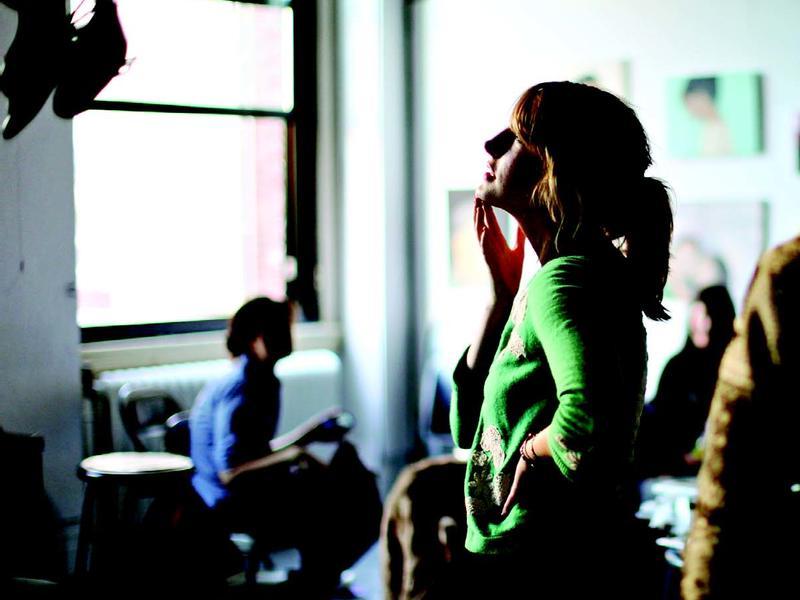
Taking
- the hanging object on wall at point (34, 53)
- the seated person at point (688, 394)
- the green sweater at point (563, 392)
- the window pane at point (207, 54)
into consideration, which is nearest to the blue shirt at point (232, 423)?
the hanging object on wall at point (34, 53)

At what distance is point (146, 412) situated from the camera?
3.80m

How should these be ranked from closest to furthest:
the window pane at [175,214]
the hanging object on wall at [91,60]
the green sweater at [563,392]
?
the green sweater at [563,392]
the hanging object on wall at [91,60]
the window pane at [175,214]

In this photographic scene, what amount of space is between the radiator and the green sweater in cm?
285

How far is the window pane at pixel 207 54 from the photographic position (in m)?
4.37

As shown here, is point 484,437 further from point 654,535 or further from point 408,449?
point 408,449

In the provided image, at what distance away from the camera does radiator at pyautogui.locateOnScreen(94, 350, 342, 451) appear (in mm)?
3936

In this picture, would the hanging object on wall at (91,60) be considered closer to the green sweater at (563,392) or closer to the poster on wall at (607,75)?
the green sweater at (563,392)

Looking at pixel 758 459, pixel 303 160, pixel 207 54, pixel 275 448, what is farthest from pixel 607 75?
pixel 758 459

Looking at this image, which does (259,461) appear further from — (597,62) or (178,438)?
(597,62)

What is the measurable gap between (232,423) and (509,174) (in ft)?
6.91

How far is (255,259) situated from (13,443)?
203 cm

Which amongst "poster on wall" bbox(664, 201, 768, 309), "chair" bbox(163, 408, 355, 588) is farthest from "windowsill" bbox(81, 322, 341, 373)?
"poster on wall" bbox(664, 201, 768, 309)

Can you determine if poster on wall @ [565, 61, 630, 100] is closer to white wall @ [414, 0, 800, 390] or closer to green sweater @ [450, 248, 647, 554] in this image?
white wall @ [414, 0, 800, 390]

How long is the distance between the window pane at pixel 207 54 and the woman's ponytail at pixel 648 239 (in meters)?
3.48
